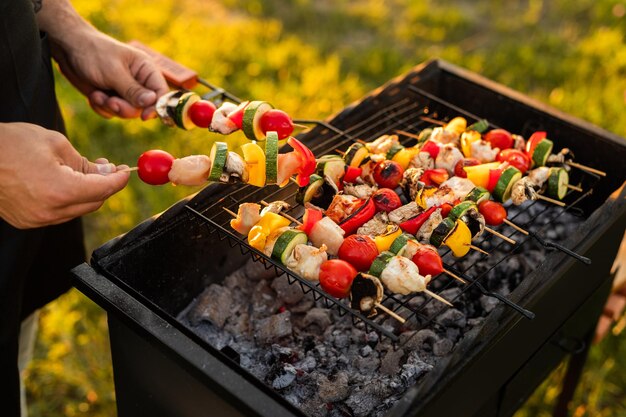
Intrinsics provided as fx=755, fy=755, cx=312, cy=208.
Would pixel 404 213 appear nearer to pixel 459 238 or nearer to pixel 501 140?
pixel 459 238

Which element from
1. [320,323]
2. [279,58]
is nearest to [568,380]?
[320,323]

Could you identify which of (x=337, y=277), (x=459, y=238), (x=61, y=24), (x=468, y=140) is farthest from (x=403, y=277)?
(x=61, y=24)

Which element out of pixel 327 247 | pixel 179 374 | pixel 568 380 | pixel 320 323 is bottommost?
pixel 568 380

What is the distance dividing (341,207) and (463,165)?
553 millimetres

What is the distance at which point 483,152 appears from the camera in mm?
2846

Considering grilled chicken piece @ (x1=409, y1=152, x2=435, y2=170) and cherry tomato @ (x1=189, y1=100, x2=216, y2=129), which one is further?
cherry tomato @ (x1=189, y1=100, x2=216, y2=129)

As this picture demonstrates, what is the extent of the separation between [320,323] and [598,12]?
4962 mm

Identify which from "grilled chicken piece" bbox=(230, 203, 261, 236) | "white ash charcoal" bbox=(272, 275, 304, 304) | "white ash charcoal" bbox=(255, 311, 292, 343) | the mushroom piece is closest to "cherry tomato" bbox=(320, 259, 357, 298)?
the mushroom piece

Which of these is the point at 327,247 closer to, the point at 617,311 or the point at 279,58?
the point at 617,311

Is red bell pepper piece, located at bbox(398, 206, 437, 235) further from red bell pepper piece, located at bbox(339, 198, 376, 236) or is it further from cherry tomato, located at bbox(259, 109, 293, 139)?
cherry tomato, located at bbox(259, 109, 293, 139)

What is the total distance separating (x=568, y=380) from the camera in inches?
136

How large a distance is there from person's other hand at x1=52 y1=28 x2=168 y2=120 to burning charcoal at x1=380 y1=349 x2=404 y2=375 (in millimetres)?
1357

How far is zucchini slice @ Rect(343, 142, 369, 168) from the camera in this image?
2727 mm

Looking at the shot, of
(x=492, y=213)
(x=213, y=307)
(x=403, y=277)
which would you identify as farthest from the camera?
(x=213, y=307)
